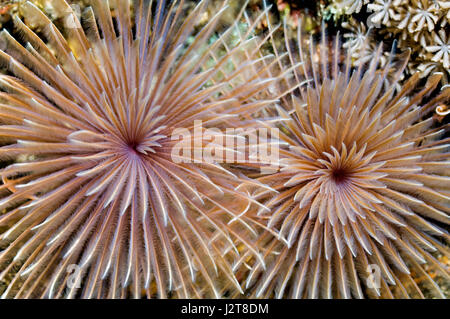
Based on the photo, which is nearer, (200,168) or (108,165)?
(108,165)

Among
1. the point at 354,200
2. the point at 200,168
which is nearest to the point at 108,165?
the point at 200,168

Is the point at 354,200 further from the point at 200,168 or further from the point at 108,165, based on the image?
the point at 108,165

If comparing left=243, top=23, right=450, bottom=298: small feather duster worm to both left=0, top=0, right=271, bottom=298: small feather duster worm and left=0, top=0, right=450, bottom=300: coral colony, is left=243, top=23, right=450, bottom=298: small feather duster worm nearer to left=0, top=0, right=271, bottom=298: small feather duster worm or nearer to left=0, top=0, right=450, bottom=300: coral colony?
left=0, top=0, right=450, bottom=300: coral colony

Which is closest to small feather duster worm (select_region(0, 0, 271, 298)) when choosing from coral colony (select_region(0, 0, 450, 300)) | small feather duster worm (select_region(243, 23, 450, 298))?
coral colony (select_region(0, 0, 450, 300))

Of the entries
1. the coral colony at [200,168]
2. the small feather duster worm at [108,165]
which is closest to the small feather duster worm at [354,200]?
the coral colony at [200,168]

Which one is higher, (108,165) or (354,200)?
(108,165)

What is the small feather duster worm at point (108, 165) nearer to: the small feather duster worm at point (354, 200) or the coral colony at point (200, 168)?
the coral colony at point (200, 168)
